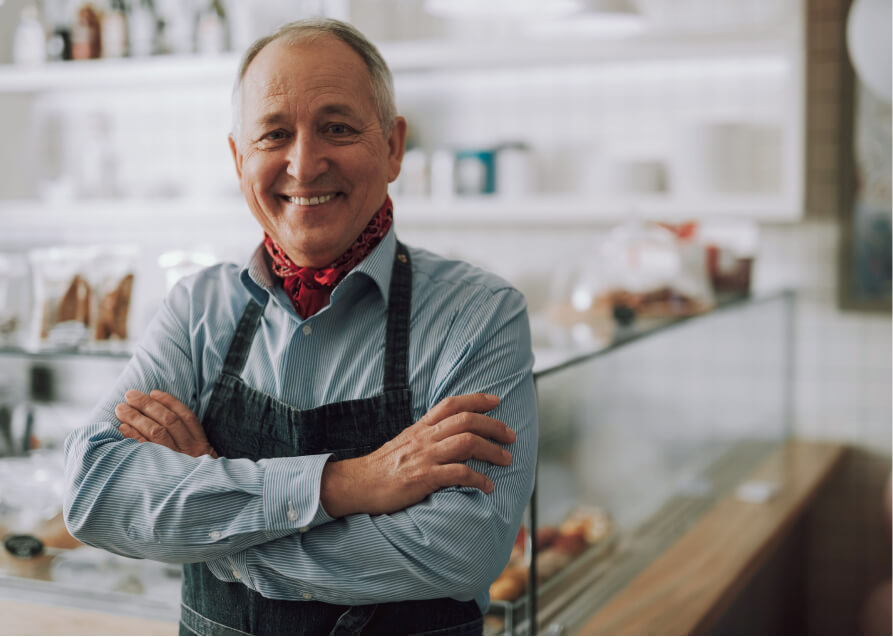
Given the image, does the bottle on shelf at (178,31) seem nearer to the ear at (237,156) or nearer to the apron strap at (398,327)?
the ear at (237,156)

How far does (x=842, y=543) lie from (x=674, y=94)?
1677mm

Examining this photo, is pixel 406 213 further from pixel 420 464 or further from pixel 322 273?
pixel 420 464

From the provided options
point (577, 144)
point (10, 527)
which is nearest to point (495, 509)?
point (10, 527)

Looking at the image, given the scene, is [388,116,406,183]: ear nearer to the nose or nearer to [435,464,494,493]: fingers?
the nose

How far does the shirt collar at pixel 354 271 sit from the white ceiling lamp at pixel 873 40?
1660mm

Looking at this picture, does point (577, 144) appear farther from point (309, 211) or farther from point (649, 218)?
point (309, 211)

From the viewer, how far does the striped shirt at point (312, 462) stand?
1.19m

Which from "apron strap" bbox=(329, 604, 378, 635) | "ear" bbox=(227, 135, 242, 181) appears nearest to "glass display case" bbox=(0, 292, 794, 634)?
"apron strap" bbox=(329, 604, 378, 635)

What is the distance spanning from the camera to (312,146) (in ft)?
4.25

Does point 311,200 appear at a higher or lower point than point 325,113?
lower

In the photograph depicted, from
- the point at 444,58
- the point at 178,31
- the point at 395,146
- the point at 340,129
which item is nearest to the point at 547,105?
the point at 444,58

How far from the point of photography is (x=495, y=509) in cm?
121

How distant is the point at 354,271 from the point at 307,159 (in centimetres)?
16

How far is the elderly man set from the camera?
1.20 meters
